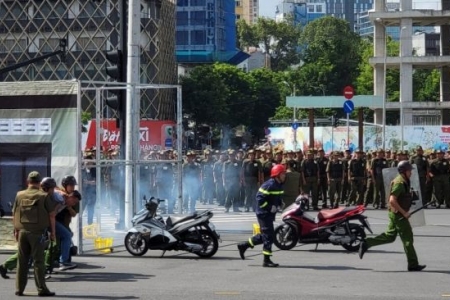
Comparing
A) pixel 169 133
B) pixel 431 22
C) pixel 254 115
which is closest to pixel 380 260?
pixel 169 133

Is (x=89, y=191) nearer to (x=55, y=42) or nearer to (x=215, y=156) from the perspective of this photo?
(x=215, y=156)

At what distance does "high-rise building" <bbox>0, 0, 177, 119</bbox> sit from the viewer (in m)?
98.6

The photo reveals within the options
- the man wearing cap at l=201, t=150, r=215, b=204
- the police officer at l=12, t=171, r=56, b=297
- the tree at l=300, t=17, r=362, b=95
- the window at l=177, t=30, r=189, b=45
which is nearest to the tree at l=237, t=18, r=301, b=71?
the window at l=177, t=30, r=189, b=45

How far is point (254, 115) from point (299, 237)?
315 feet

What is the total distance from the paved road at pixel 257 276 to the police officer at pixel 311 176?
11.6m

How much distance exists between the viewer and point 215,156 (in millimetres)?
33938

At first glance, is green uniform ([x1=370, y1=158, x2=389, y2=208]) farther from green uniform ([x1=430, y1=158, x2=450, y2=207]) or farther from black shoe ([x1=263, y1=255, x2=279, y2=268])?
black shoe ([x1=263, y1=255, x2=279, y2=268])

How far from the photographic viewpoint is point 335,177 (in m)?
32.1

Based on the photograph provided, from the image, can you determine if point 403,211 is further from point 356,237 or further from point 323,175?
point 323,175

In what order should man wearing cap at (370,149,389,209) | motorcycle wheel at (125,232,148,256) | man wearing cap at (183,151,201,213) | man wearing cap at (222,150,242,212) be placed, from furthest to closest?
man wearing cap at (370,149,389,209) → man wearing cap at (222,150,242,212) → man wearing cap at (183,151,201,213) → motorcycle wheel at (125,232,148,256)

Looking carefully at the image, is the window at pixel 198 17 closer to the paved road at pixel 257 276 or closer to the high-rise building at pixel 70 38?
the high-rise building at pixel 70 38

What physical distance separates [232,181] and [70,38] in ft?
236

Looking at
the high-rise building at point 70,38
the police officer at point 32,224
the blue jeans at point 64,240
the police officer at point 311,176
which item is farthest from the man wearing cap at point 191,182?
the high-rise building at point 70,38

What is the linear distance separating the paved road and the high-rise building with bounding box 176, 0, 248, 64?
120109 mm
